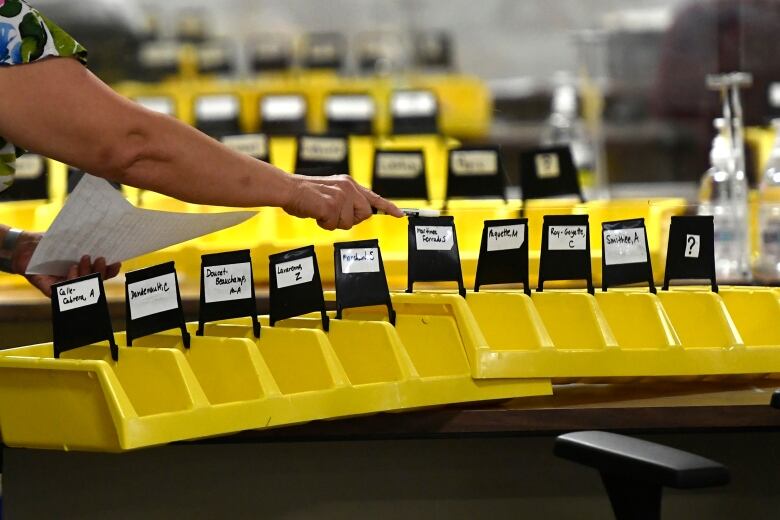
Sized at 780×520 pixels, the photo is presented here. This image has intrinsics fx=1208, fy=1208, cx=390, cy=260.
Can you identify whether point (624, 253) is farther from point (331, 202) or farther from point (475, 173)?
point (475, 173)

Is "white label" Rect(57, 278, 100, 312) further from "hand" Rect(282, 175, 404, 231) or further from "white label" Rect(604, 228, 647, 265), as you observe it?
"white label" Rect(604, 228, 647, 265)

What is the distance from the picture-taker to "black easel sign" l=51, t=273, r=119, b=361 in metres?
1.38

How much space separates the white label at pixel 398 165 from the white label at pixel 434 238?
792mm

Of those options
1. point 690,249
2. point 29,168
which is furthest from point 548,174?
point 29,168

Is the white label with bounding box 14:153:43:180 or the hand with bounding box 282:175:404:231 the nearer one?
the hand with bounding box 282:175:404:231

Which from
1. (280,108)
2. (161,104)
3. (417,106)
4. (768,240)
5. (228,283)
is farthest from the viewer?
(161,104)

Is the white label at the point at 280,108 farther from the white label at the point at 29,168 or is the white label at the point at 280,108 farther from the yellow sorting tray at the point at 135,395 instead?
the yellow sorting tray at the point at 135,395

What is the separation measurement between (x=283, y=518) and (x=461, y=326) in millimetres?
471

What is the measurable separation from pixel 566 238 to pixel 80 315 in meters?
0.66

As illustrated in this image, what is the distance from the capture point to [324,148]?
256cm

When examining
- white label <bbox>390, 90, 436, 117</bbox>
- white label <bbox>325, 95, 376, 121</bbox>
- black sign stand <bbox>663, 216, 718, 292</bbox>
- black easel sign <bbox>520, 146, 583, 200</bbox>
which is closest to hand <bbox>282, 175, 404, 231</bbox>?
black sign stand <bbox>663, 216, 718, 292</bbox>

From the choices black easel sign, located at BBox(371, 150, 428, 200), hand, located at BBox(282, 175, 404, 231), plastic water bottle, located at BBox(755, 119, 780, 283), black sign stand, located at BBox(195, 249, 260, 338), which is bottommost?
plastic water bottle, located at BBox(755, 119, 780, 283)

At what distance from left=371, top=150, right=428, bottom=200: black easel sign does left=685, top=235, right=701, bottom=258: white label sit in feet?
2.64

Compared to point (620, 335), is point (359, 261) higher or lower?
higher
